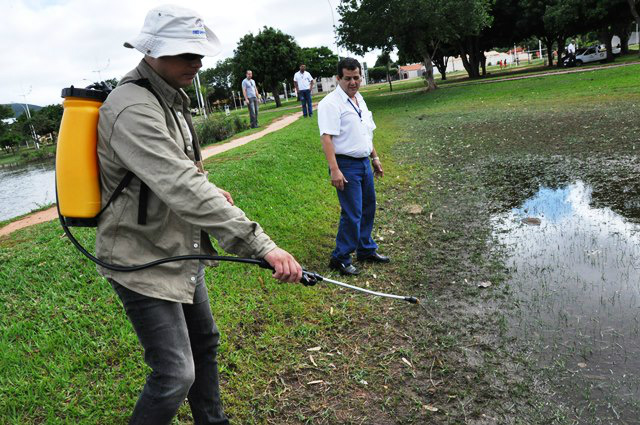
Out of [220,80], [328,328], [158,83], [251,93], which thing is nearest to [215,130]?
[251,93]

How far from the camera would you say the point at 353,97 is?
16.2 feet

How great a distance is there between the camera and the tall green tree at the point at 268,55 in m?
40.3

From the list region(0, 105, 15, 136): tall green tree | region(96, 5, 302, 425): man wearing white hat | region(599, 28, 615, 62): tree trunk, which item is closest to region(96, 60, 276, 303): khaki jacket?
region(96, 5, 302, 425): man wearing white hat

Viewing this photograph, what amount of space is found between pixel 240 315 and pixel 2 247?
12.3 ft

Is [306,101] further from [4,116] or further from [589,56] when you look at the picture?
[4,116]

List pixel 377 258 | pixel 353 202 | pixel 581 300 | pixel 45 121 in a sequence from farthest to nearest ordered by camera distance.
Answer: pixel 45 121
pixel 377 258
pixel 353 202
pixel 581 300

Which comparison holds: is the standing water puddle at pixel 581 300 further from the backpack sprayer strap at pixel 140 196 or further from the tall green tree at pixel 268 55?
the tall green tree at pixel 268 55

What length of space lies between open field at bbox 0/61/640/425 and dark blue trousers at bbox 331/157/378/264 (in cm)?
39

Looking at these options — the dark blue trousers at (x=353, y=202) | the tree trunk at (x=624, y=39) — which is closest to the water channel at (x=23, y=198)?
the dark blue trousers at (x=353, y=202)

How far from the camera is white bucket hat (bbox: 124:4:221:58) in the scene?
79.0 inches

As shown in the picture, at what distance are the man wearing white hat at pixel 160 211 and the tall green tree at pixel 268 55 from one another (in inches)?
1587

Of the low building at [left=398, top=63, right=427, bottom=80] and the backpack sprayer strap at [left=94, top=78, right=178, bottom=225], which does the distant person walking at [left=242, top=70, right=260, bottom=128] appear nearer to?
the backpack sprayer strap at [left=94, top=78, right=178, bottom=225]

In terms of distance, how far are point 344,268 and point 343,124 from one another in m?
1.55

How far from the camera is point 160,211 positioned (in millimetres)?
2084
